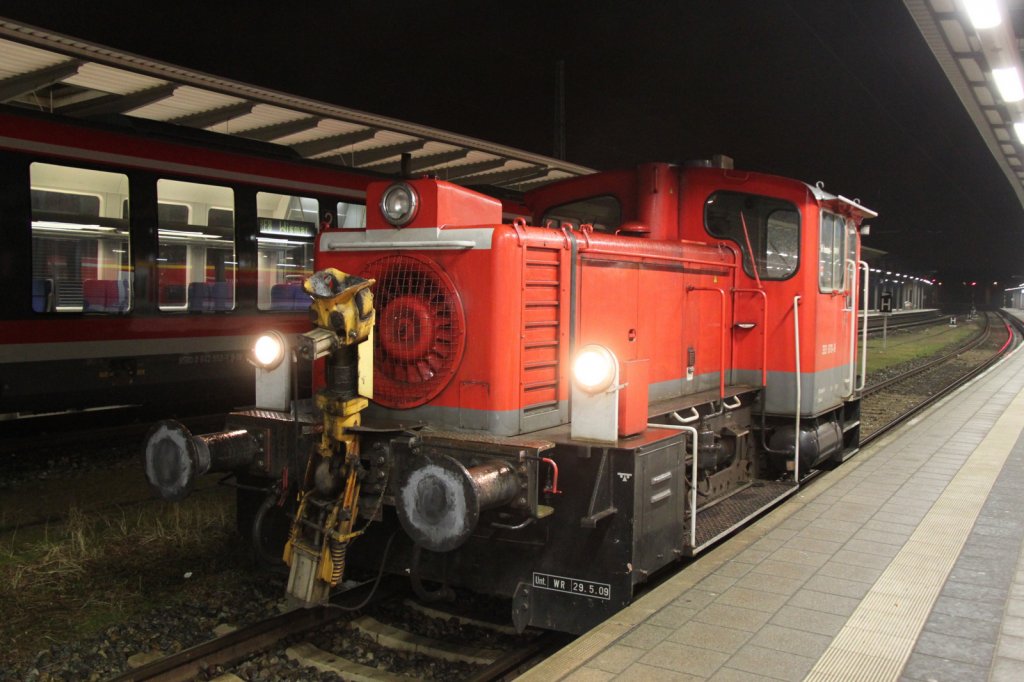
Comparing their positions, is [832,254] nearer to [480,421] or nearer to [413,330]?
[480,421]

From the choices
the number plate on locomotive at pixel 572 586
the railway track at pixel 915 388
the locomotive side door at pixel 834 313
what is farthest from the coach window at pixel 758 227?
the railway track at pixel 915 388

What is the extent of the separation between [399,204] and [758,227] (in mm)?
3395

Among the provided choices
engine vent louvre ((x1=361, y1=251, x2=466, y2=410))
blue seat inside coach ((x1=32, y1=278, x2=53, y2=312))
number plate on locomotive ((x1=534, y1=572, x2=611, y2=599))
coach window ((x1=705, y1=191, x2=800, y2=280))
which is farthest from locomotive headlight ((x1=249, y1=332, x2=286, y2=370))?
blue seat inside coach ((x1=32, y1=278, x2=53, y2=312))

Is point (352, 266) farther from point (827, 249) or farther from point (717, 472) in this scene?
point (827, 249)

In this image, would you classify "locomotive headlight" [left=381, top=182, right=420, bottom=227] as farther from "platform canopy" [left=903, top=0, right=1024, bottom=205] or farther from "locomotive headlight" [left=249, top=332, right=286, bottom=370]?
"platform canopy" [left=903, top=0, right=1024, bottom=205]

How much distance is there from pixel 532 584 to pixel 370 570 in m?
1.20

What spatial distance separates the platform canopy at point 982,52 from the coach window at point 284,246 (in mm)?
7278

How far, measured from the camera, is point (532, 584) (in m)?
4.24

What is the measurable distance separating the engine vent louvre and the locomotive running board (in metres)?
1.85

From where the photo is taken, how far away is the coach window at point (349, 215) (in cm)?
1094

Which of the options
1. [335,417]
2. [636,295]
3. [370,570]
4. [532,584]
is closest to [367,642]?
[370,570]

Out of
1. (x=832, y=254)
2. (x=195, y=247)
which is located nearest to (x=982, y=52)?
(x=832, y=254)

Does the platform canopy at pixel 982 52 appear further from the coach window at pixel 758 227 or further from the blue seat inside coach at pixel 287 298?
the blue seat inside coach at pixel 287 298

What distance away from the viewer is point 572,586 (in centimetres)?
417
